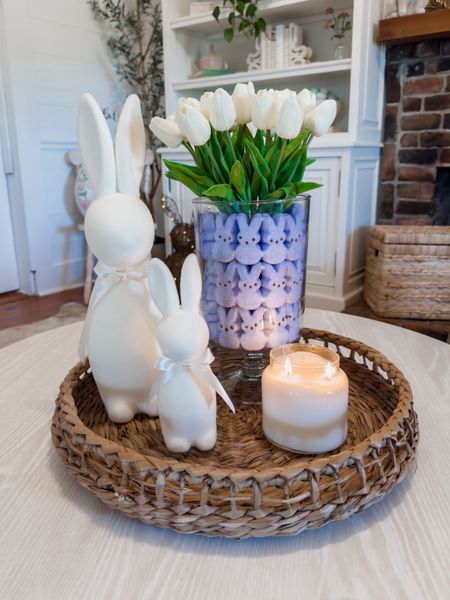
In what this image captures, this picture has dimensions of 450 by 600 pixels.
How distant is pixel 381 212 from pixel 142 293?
224cm

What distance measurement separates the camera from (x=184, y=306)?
0.52 meters

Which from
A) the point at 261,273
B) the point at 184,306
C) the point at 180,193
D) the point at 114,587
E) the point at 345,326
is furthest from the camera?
the point at 180,193

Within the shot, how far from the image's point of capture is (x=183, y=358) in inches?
20.1

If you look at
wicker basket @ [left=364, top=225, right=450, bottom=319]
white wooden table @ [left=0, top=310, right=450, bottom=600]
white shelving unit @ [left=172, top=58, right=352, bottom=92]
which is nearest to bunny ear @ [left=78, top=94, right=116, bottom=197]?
white wooden table @ [left=0, top=310, right=450, bottom=600]

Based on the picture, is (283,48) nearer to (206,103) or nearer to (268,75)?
(268,75)

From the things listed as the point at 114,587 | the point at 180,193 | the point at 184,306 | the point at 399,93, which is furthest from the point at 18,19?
the point at 114,587

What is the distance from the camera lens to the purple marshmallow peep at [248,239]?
0.63 metres

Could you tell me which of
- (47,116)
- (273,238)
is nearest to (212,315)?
(273,238)

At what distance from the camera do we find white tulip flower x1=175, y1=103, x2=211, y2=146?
1.89 ft

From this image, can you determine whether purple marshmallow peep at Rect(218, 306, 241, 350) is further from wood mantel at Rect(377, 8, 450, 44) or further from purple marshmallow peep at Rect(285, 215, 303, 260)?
wood mantel at Rect(377, 8, 450, 44)

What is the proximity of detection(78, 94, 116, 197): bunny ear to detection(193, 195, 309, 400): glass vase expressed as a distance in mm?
141

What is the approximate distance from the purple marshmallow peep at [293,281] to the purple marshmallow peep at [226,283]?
68mm

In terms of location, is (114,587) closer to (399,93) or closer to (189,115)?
(189,115)

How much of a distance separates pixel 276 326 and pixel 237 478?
271mm
